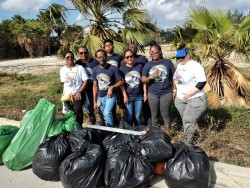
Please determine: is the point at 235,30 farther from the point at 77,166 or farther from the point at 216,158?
the point at 77,166

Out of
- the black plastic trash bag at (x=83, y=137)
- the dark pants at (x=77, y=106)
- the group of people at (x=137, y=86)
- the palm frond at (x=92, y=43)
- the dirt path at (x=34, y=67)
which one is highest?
the palm frond at (x=92, y=43)

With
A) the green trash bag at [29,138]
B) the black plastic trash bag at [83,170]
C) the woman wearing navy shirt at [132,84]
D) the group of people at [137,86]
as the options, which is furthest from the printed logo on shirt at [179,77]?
the green trash bag at [29,138]

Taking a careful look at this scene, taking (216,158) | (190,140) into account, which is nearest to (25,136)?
(190,140)

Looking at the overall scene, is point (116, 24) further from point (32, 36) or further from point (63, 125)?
point (32, 36)

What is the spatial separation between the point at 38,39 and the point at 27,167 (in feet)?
102

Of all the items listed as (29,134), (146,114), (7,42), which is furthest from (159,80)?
(7,42)

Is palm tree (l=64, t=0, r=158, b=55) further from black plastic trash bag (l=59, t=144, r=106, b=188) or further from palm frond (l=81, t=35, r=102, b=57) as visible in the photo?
black plastic trash bag (l=59, t=144, r=106, b=188)

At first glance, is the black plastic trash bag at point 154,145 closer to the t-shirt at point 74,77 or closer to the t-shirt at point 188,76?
the t-shirt at point 188,76

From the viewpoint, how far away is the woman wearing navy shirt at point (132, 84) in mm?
4128

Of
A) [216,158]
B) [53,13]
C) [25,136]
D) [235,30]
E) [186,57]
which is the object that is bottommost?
[216,158]

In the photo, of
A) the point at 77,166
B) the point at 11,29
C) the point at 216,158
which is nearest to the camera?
the point at 77,166

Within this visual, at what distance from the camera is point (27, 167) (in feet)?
12.3

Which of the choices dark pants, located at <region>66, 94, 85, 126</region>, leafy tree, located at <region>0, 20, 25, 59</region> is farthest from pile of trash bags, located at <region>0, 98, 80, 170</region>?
leafy tree, located at <region>0, 20, 25, 59</region>

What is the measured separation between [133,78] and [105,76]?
44 centimetres
